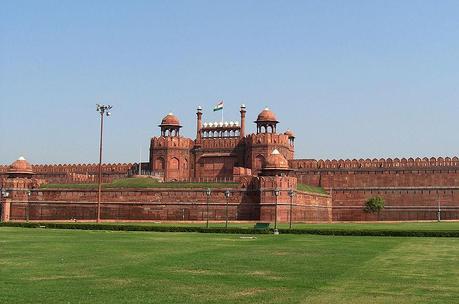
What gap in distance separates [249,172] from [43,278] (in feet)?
148

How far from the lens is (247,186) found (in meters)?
49.6

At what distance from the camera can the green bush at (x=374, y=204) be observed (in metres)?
53.4

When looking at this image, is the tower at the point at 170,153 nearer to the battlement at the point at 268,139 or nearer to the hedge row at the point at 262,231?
the battlement at the point at 268,139

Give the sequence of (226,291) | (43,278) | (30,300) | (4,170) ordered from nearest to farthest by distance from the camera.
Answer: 1. (30,300)
2. (226,291)
3. (43,278)
4. (4,170)

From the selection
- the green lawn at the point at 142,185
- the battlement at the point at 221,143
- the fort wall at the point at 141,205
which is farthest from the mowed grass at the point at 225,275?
the battlement at the point at 221,143

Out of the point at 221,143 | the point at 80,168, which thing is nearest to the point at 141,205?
the point at 221,143

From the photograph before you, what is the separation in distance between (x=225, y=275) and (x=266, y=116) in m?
46.1

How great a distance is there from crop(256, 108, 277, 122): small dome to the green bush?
11.6 metres

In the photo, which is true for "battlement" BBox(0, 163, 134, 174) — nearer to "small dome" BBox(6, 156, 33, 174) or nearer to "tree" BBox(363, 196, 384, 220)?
"small dome" BBox(6, 156, 33, 174)

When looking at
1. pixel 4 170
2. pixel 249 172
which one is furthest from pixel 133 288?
pixel 4 170

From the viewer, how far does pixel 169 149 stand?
6025cm

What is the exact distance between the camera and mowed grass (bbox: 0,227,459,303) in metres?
9.99

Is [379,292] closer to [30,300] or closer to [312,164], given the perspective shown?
[30,300]

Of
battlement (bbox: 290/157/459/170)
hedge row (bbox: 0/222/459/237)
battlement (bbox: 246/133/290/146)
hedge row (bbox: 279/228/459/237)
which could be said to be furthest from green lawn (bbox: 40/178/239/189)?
hedge row (bbox: 279/228/459/237)
